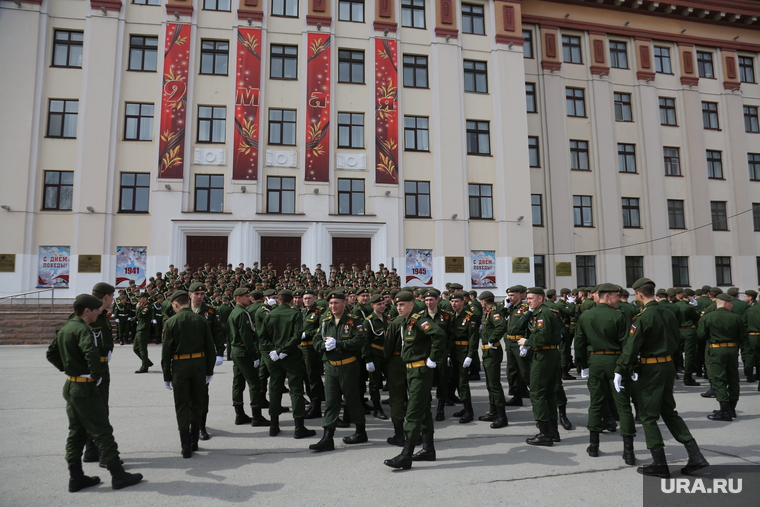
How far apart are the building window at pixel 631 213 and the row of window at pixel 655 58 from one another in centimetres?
826

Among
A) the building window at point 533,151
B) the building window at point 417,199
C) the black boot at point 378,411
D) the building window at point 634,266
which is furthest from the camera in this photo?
the building window at point 634,266

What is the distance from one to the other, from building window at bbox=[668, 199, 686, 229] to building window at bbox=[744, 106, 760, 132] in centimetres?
794

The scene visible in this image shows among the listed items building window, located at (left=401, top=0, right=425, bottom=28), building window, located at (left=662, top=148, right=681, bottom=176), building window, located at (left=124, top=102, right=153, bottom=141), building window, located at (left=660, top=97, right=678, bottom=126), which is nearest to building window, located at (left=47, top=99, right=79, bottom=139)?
building window, located at (left=124, top=102, right=153, bottom=141)

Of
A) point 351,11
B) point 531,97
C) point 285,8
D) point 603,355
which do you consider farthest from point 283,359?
point 531,97

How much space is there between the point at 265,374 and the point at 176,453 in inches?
78.9

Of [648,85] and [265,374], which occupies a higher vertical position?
[648,85]

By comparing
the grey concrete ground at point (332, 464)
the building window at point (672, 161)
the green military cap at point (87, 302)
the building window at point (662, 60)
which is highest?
the building window at point (662, 60)

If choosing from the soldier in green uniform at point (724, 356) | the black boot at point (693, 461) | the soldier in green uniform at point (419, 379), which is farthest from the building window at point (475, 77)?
the black boot at point (693, 461)

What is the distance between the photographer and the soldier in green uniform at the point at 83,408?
16.6 feet

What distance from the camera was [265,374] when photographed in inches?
313

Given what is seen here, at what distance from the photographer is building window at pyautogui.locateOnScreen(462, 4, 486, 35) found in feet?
84.3

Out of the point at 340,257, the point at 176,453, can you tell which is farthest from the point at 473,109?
the point at 176,453

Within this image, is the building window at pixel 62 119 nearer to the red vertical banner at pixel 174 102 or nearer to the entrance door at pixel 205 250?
the red vertical banner at pixel 174 102

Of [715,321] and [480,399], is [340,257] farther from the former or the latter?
[715,321]
